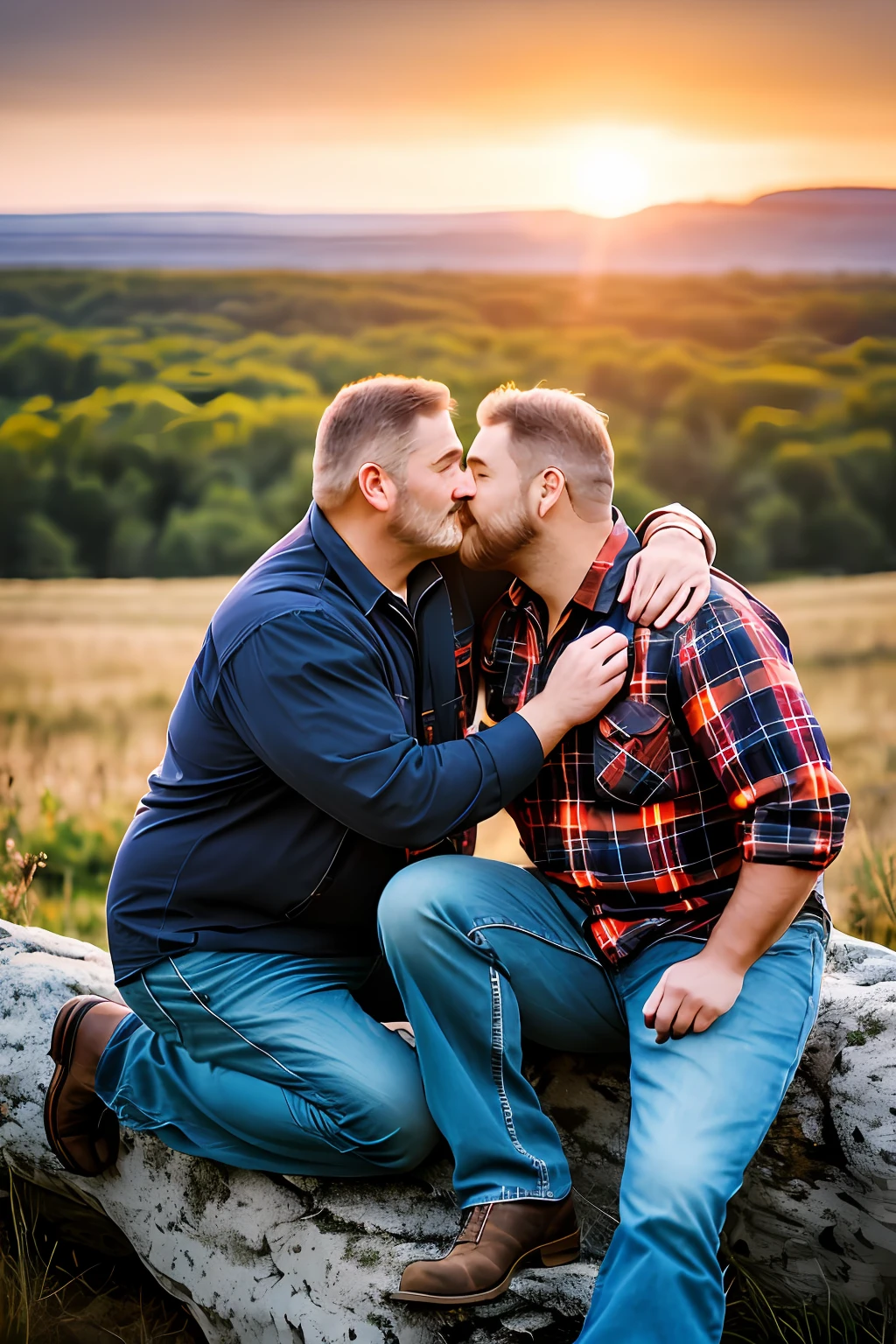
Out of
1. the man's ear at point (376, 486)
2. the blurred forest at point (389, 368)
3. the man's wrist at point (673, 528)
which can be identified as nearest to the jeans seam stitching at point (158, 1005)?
the man's ear at point (376, 486)

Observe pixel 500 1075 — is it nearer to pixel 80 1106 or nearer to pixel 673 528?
pixel 80 1106

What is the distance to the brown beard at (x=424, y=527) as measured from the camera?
2361 millimetres

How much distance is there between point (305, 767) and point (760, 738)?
2.69 ft

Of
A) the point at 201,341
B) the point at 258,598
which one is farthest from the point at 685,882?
the point at 201,341

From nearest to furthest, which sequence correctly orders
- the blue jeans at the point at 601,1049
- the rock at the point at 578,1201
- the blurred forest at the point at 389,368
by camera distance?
the blue jeans at the point at 601,1049 → the rock at the point at 578,1201 → the blurred forest at the point at 389,368

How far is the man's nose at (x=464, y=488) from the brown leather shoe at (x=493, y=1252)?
1.32 meters

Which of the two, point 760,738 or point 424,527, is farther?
point 424,527

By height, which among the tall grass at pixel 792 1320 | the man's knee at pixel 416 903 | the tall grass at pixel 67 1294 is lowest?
the tall grass at pixel 67 1294

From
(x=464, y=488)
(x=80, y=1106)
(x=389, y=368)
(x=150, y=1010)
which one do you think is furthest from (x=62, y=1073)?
(x=389, y=368)

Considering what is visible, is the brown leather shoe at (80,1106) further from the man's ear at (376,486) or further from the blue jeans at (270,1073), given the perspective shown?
the man's ear at (376,486)

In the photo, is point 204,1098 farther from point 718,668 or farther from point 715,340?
point 715,340

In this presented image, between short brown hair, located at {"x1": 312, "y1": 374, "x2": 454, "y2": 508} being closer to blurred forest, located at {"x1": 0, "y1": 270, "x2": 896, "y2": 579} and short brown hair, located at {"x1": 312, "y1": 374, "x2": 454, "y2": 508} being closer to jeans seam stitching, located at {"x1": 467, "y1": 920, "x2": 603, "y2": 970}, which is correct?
jeans seam stitching, located at {"x1": 467, "y1": 920, "x2": 603, "y2": 970}

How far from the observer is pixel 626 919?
224cm

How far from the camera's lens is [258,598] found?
89.8 inches
